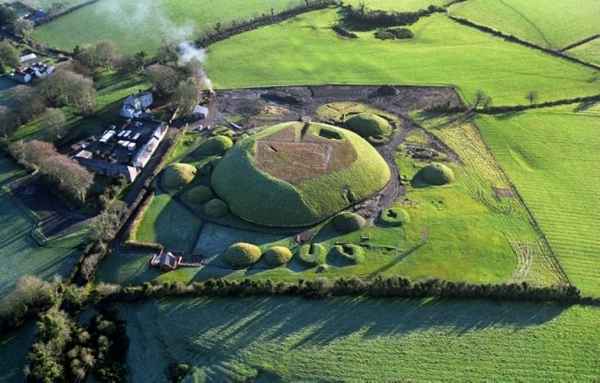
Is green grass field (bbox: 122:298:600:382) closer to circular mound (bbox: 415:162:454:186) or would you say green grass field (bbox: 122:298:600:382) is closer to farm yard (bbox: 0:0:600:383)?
farm yard (bbox: 0:0:600:383)

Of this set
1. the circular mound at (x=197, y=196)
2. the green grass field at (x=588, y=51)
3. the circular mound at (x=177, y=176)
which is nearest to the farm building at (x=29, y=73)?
the circular mound at (x=177, y=176)

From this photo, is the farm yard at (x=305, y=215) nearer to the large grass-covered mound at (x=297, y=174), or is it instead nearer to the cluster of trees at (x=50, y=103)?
the large grass-covered mound at (x=297, y=174)

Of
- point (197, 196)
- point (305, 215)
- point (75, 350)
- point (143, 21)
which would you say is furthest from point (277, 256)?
point (143, 21)

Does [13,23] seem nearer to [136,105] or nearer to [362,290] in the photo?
[136,105]

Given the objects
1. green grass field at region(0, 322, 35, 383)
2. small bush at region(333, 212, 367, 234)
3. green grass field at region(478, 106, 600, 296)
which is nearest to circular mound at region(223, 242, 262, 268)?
small bush at region(333, 212, 367, 234)

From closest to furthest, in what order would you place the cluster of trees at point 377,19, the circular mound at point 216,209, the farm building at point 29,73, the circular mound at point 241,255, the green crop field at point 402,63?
the circular mound at point 241,255
the circular mound at point 216,209
the green crop field at point 402,63
the farm building at point 29,73
the cluster of trees at point 377,19

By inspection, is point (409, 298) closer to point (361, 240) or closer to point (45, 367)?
point (361, 240)
